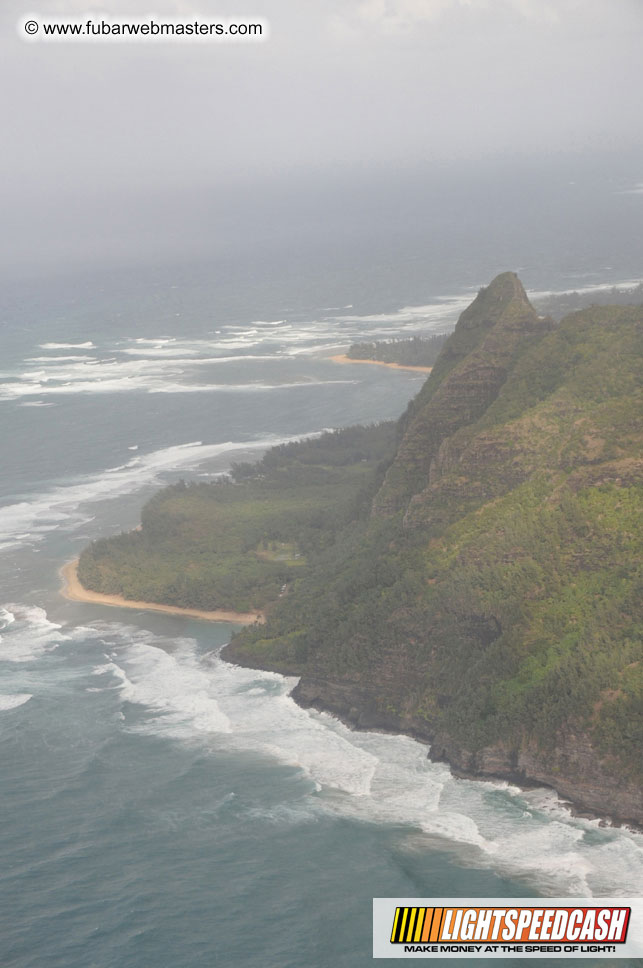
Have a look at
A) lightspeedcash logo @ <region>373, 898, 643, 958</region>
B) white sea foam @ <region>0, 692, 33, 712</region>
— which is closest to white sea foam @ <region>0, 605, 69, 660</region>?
white sea foam @ <region>0, 692, 33, 712</region>

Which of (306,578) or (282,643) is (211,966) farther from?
(306,578)

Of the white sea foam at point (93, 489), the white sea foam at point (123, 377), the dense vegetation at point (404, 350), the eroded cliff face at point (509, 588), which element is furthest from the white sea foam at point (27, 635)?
the dense vegetation at point (404, 350)

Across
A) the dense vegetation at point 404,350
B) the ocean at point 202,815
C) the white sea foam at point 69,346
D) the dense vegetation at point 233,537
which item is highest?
the white sea foam at point 69,346

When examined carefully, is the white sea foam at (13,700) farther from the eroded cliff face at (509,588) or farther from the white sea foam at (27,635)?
the eroded cliff face at (509,588)

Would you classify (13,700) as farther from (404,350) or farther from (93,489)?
(404,350)

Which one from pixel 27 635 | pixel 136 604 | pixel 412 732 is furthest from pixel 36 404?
pixel 412 732
